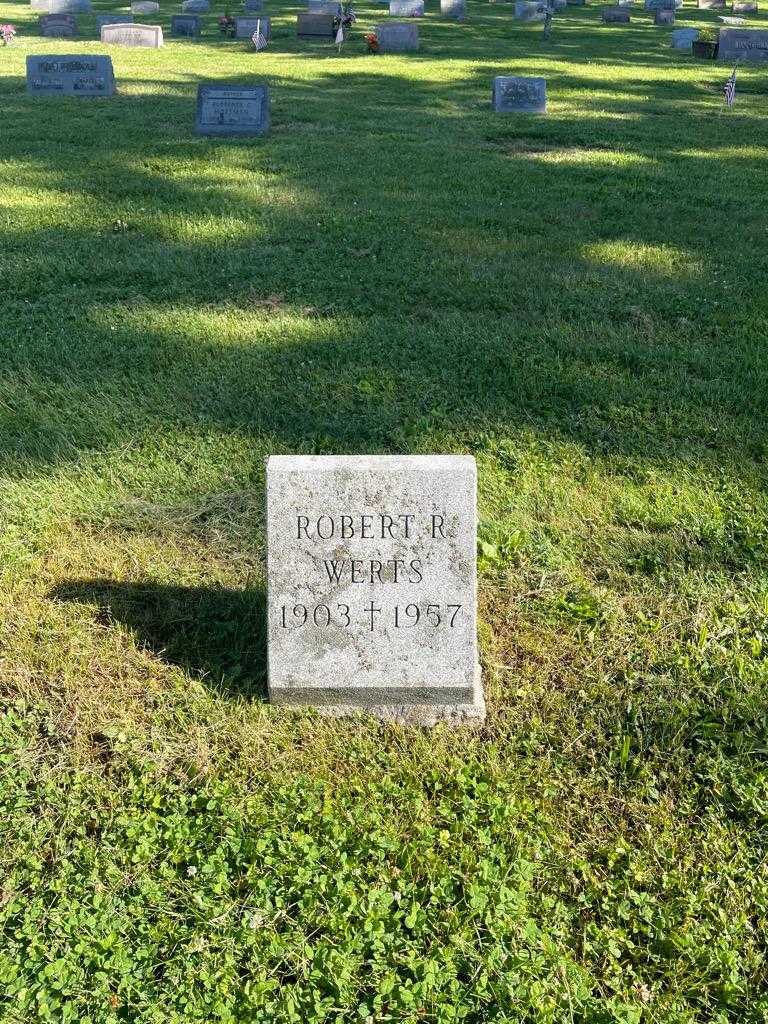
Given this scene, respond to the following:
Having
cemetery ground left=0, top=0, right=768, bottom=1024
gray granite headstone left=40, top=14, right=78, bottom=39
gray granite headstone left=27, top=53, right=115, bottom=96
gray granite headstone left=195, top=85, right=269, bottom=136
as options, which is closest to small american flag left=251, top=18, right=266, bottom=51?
gray granite headstone left=40, top=14, right=78, bottom=39

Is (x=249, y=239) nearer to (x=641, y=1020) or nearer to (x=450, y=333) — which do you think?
(x=450, y=333)

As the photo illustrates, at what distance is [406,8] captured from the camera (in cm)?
2602

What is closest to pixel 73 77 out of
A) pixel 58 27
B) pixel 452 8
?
pixel 58 27

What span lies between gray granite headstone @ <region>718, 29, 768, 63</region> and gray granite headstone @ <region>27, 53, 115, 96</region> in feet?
41.1

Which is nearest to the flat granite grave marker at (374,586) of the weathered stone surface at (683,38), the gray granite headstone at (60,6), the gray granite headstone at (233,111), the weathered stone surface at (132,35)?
the gray granite headstone at (233,111)

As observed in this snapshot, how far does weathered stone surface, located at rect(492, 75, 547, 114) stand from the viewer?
1332 cm

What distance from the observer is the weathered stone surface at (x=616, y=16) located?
26109 mm

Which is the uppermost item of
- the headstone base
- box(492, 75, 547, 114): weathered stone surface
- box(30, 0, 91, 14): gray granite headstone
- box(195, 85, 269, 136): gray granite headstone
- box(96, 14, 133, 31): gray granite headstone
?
box(30, 0, 91, 14): gray granite headstone

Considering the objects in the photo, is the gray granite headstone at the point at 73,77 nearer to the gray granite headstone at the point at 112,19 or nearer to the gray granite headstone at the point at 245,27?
the gray granite headstone at the point at 245,27

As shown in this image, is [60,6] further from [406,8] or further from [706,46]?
[706,46]

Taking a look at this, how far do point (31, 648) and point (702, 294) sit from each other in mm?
5201

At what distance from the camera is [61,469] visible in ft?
14.8

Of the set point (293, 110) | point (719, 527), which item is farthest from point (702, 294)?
point (293, 110)

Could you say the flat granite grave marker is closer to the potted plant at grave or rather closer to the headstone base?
the headstone base
